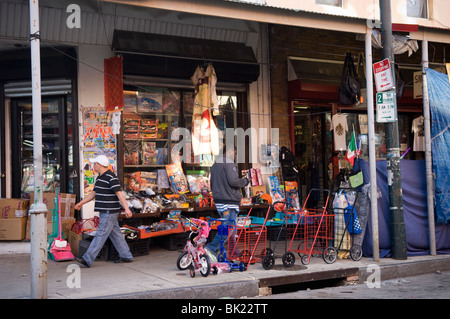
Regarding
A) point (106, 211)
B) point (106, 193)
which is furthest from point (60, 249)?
point (106, 193)

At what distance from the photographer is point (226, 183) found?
959cm

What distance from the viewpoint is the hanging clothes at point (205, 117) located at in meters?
11.8

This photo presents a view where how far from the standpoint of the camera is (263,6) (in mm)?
9445

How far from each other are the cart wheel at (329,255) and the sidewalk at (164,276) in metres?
0.10

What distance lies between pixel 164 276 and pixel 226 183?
197cm

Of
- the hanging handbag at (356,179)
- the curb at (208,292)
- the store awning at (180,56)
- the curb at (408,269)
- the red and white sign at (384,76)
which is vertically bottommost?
the curb at (408,269)

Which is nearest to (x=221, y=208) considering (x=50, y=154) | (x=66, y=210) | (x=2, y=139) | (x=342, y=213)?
(x=342, y=213)

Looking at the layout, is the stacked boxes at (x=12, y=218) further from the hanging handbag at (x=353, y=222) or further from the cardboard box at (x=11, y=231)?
the hanging handbag at (x=353, y=222)

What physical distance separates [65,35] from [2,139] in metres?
2.46

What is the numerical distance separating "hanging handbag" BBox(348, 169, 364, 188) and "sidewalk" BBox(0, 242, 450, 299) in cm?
142

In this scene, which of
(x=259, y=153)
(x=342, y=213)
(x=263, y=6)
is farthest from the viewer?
(x=259, y=153)

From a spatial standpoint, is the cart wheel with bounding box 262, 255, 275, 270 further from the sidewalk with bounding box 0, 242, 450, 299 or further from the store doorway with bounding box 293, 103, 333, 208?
the store doorway with bounding box 293, 103, 333, 208

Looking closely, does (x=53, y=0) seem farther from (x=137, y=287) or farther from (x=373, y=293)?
(x=373, y=293)

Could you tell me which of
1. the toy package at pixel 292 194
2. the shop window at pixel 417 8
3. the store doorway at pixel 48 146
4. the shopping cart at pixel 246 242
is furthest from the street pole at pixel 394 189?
the store doorway at pixel 48 146
